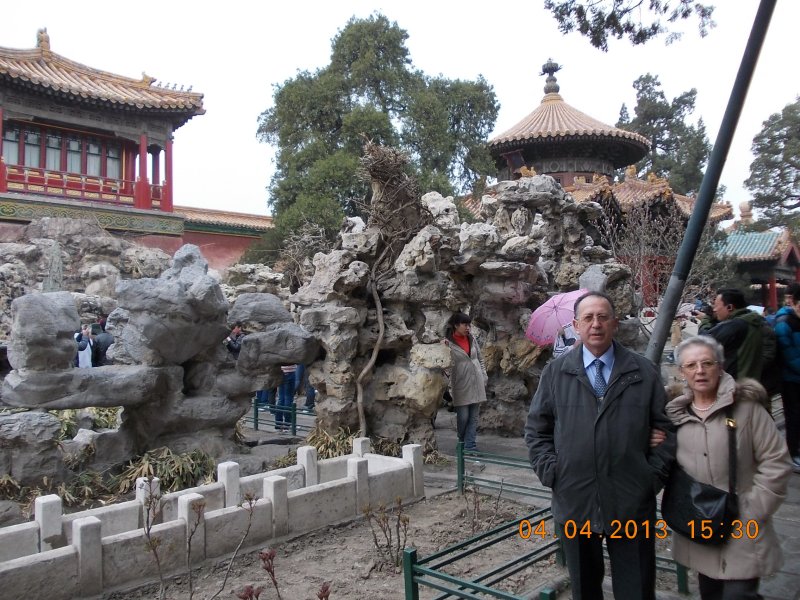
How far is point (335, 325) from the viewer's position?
6.45 meters

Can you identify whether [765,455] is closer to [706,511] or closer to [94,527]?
[706,511]

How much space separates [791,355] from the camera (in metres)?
5.21

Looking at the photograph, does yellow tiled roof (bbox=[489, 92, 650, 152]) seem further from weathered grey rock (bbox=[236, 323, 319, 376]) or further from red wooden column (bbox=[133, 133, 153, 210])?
weathered grey rock (bbox=[236, 323, 319, 376])

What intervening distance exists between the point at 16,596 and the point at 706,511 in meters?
3.33

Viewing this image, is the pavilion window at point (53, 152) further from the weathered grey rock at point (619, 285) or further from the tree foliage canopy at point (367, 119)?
the weathered grey rock at point (619, 285)

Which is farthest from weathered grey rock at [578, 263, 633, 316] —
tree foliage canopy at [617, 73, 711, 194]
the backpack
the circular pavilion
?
tree foliage canopy at [617, 73, 711, 194]

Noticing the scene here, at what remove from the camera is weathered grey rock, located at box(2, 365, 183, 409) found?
4.95 m

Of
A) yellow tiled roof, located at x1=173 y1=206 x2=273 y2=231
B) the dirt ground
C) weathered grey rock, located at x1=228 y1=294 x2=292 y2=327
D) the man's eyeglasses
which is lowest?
the dirt ground

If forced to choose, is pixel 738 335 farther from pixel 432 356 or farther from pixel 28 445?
pixel 28 445

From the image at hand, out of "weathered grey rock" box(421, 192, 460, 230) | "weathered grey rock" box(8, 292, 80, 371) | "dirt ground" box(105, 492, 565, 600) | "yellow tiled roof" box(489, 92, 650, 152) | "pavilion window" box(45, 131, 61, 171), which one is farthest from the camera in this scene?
"yellow tiled roof" box(489, 92, 650, 152)

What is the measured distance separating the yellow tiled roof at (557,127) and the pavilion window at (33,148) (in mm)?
13209

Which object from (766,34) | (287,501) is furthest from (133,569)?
(766,34)

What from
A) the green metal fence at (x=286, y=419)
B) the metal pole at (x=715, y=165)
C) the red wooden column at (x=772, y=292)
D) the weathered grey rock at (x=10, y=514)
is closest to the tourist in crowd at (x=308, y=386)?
the green metal fence at (x=286, y=419)

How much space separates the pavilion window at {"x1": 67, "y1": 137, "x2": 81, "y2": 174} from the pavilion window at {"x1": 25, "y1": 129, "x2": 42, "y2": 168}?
79cm
